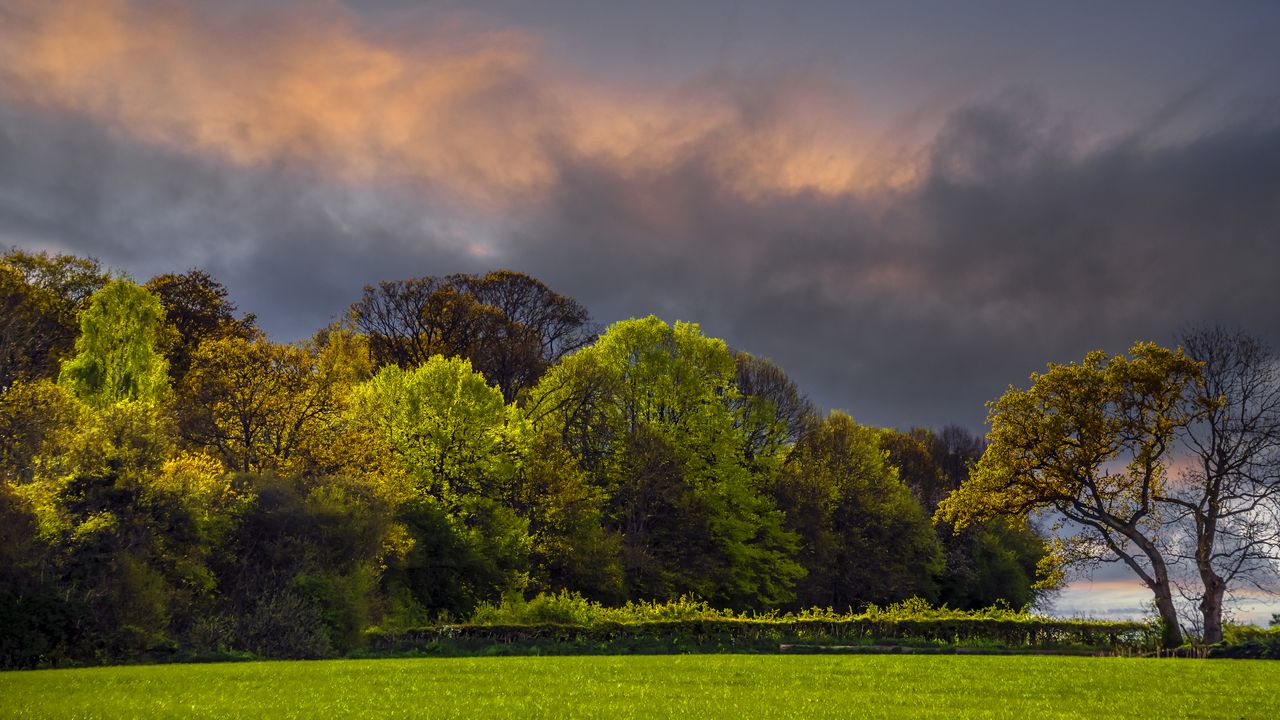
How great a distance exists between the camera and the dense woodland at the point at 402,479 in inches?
1045

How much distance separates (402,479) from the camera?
132 feet

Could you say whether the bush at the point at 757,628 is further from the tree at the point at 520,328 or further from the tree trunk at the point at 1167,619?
the tree at the point at 520,328

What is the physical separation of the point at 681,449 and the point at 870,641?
70.8 feet

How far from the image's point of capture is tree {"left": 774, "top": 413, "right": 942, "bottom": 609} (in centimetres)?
5984

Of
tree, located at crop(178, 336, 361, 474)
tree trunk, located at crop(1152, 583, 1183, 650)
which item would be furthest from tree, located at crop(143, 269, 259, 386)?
tree trunk, located at crop(1152, 583, 1183, 650)

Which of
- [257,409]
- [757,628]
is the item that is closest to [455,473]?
[257,409]

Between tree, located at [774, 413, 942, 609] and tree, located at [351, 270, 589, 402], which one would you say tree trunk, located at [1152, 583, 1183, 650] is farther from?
tree, located at [351, 270, 589, 402]

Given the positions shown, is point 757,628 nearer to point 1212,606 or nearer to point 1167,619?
point 1167,619

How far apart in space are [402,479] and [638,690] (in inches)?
1017

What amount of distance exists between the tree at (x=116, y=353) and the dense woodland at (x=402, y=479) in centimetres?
12

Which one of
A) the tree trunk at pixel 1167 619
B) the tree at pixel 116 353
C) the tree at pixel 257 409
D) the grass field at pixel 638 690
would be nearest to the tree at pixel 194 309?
the tree at pixel 116 353

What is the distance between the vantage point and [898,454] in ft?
265

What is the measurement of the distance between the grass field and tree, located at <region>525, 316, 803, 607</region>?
28.9m

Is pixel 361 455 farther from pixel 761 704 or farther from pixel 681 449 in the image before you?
pixel 761 704
